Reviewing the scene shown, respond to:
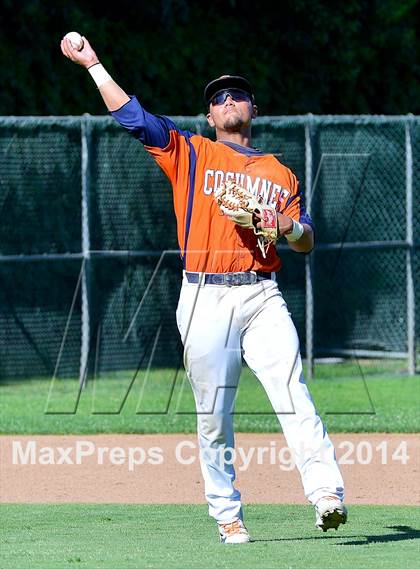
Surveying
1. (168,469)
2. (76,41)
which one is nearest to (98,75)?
(76,41)

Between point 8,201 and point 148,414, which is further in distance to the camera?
point 8,201

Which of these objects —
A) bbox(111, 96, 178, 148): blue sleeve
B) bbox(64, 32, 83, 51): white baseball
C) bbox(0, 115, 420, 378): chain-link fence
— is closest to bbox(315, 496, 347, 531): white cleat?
bbox(111, 96, 178, 148): blue sleeve

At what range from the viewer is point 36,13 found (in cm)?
1523

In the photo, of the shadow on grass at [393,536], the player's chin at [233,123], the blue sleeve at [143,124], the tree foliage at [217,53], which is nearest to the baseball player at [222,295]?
the blue sleeve at [143,124]

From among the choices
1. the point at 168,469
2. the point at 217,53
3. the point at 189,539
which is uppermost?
the point at 217,53

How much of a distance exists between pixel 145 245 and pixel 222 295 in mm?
7909

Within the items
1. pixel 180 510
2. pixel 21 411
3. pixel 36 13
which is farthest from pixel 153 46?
pixel 180 510

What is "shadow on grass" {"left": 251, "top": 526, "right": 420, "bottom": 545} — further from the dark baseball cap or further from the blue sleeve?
the dark baseball cap

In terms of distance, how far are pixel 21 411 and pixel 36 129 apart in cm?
300

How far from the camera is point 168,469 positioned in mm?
9750

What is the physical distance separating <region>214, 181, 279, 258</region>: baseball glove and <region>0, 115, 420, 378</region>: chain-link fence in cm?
734

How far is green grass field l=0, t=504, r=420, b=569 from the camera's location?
5.87m

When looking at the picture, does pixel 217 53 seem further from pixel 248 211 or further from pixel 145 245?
pixel 248 211

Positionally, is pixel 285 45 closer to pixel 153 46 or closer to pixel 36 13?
Result: pixel 153 46
